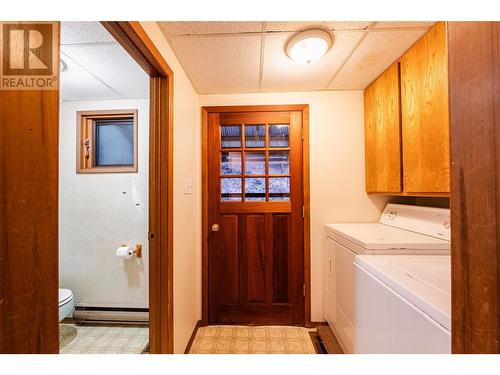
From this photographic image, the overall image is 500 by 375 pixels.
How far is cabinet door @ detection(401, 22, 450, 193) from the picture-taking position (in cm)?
115

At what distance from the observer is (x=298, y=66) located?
5.17 ft

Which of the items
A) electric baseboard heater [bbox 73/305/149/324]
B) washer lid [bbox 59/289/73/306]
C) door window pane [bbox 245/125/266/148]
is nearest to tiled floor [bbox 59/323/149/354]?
electric baseboard heater [bbox 73/305/149/324]

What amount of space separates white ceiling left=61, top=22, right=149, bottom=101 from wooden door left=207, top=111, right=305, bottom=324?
746 millimetres

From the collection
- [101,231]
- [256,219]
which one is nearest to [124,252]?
[101,231]

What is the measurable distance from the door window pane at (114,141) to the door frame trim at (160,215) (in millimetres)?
1096

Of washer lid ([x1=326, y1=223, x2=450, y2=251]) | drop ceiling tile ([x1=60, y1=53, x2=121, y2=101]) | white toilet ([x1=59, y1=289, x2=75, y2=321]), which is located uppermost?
drop ceiling tile ([x1=60, y1=53, x2=121, y2=101])

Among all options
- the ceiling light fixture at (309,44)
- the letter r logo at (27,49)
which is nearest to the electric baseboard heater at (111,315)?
the letter r logo at (27,49)

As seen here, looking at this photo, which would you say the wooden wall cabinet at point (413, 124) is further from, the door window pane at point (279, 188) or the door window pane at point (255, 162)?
the door window pane at point (255, 162)

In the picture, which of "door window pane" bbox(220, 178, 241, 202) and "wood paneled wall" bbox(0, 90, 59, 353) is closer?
"wood paneled wall" bbox(0, 90, 59, 353)

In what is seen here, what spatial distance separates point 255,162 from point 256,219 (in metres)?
0.55

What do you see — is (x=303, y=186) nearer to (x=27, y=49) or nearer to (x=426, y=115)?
(x=426, y=115)

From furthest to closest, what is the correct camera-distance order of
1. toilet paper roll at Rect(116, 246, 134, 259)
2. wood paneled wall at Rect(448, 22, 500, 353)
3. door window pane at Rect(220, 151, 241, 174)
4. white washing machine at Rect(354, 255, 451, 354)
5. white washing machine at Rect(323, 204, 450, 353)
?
door window pane at Rect(220, 151, 241, 174) < toilet paper roll at Rect(116, 246, 134, 259) < white washing machine at Rect(323, 204, 450, 353) < white washing machine at Rect(354, 255, 451, 354) < wood paneled wall at Rect(448, 22, 500, 353)

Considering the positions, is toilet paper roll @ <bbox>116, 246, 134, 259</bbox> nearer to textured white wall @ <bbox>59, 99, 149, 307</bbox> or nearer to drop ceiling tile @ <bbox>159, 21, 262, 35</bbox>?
textured white wall @ <bbox>59, 99, 149, 307</bbox>

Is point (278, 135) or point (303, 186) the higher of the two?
point (278, 135)
